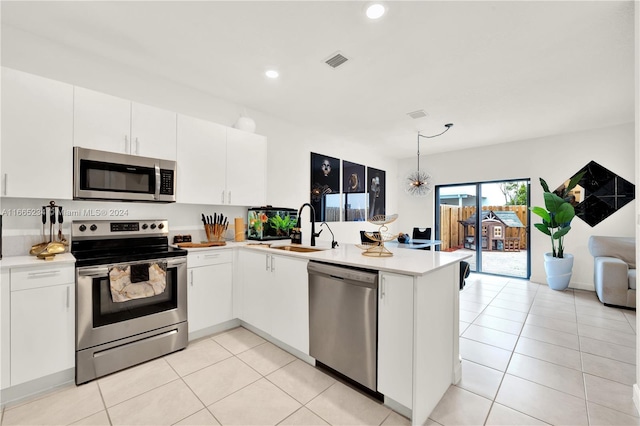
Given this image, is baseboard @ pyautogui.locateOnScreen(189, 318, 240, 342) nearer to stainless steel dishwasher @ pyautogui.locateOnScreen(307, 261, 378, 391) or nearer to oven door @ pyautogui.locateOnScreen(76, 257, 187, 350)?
oven door @ pyautogui.locateOnScreen(76, 257, 187, 350)

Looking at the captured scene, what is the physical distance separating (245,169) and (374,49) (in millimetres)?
1884

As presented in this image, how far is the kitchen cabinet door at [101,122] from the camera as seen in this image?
221 centimetres

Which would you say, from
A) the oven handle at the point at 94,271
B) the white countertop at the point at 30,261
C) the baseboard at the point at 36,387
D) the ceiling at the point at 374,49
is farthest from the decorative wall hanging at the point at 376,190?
the baseboard at the point at 36,387

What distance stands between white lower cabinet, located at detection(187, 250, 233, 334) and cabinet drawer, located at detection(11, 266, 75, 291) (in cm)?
85

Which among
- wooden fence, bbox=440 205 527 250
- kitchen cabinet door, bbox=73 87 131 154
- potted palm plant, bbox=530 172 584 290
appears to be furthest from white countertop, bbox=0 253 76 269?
wooden fence, bbox=440 205 527 250

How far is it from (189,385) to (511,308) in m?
3.96

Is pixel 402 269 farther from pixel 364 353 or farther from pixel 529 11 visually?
pixel 529 11

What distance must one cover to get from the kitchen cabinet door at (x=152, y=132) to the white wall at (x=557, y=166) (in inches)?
217

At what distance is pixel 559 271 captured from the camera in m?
4.46

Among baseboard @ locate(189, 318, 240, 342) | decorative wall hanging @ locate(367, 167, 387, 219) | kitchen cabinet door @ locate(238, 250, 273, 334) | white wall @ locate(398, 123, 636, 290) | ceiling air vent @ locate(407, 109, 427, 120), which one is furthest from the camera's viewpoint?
decorative wall hanging @ locate(367, 167, 387, 219)

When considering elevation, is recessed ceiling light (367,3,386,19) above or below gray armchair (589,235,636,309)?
above

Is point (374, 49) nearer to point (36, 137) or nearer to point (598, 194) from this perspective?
point (36, 137)

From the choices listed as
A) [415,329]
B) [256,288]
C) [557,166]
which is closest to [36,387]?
[256,288]

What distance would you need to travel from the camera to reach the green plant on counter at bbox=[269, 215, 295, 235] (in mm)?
Result: 3510
